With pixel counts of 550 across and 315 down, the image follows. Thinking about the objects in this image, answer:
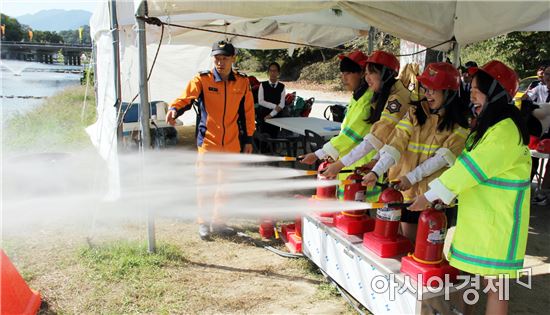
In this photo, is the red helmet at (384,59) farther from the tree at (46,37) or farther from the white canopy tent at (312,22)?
the tree at (46,37)

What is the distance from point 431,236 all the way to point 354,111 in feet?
4.84

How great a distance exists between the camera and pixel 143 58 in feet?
13.7

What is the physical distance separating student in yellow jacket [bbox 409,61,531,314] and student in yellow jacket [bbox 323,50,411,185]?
933mm

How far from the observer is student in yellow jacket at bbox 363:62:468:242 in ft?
9.66

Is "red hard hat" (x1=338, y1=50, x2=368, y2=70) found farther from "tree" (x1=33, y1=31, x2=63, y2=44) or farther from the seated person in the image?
"tree" (x1=33, y1=31, x2=63, y2=44)

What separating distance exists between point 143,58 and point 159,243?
6.91 feet

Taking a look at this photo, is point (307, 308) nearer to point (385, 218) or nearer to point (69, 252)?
point (385, 218)

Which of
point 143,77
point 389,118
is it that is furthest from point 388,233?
point 143,77

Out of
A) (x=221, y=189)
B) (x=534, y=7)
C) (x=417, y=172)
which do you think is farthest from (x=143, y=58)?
(x=534, y=7)

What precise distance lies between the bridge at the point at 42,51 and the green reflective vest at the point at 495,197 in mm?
66634

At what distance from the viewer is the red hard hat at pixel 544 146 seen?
5.52 meters

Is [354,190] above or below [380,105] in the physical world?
below

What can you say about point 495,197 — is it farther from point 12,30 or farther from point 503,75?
point 12,30

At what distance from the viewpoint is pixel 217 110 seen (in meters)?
4.81
